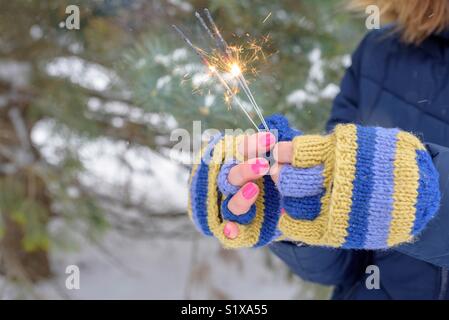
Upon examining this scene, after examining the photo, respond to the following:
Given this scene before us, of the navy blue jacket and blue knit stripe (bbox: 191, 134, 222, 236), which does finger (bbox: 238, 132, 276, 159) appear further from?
the navy blue jacket

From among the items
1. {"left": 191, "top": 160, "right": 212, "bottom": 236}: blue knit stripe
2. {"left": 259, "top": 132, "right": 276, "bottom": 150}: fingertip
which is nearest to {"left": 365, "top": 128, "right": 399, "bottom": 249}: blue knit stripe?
{"left": 259, "top": 132, "right": 276, "bottom": 150}: fingertip

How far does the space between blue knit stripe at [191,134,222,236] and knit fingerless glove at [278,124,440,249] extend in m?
0.14

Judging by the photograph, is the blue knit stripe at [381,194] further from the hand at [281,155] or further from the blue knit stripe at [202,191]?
the blue knit stripe at [202,191]

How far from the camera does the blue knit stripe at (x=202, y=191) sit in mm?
620

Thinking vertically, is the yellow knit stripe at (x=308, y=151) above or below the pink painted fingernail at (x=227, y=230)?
above

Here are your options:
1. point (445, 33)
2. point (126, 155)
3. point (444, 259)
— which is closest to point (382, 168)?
point (444, 259)

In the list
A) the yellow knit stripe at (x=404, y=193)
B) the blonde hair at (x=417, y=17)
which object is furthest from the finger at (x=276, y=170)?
the blonde hair at (x=417, y=17)

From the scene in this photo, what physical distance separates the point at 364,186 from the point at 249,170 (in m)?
0.11

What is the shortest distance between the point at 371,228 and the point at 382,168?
0.19ft

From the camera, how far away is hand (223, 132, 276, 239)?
51 cm

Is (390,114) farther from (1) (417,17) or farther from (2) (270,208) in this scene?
(2) (270,208)

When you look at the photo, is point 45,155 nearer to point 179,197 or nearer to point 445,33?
point 179,197

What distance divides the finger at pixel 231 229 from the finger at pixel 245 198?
0.02m

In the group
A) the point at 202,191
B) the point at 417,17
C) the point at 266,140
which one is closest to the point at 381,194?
the point at 266,140
